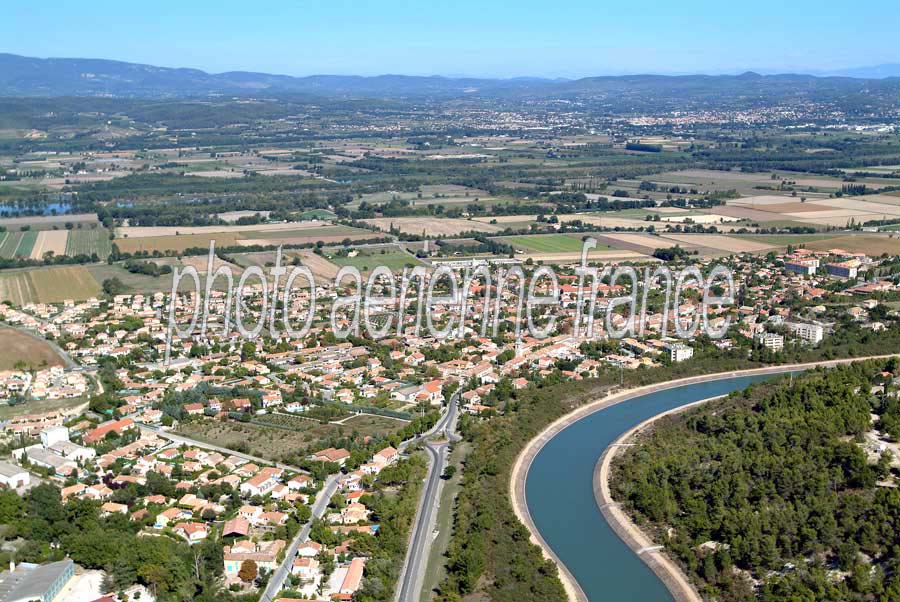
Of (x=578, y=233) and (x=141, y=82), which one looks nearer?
(x=578, y=233)

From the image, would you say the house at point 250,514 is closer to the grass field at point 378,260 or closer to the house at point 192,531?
the house at point 192,531

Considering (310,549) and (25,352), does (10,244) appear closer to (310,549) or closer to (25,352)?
(25,352)

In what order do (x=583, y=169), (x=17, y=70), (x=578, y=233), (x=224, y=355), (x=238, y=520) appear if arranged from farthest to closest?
1. (x=17, y=70)
2. (x=583, y=169)
3. (x=578, y=233)
4. (x=224, y=355)
5. (x=238, y=520)

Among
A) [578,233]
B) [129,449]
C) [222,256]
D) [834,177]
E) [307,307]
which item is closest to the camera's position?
[129,449]

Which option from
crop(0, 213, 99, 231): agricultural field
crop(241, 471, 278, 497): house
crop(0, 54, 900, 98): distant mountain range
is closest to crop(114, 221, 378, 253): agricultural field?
crop(0, 213, 99, 231): agricultural field

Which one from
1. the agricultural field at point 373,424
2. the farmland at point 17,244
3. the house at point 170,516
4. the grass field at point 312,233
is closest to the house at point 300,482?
the house at point 170,516

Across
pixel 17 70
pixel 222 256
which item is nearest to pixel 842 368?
pixel 222 256

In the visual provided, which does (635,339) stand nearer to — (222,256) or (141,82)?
(222,256)

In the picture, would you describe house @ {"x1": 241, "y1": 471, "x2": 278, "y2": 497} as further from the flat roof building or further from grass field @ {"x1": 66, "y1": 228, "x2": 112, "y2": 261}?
grass field @ {"x1": 66, "y1": 228, "x2": 112, "y2": 261}
